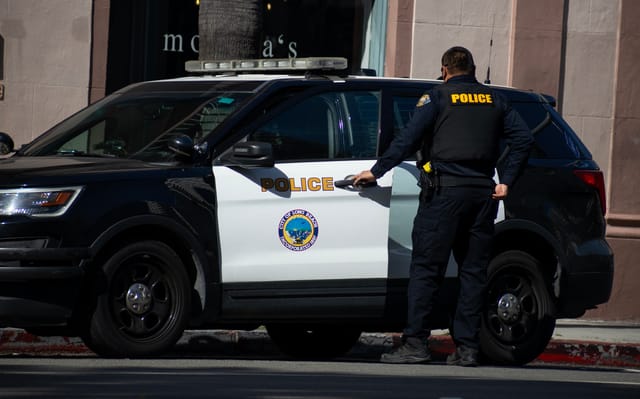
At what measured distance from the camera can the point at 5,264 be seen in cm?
709

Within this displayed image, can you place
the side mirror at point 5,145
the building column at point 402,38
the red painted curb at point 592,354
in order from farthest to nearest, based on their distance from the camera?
the building column at point 402,38 < the red painted curb at point 592,354 < the side mirror at point 5,145

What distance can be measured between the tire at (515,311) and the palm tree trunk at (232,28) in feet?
10.8

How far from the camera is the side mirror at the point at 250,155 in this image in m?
7.71

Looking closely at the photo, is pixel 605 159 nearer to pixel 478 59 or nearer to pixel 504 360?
pixel 478 59

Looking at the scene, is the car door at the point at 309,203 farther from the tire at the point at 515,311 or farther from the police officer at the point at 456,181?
the tire at the point at 515,311

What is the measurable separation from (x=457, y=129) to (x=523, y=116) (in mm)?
1197

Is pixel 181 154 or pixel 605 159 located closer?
pixel 181 154

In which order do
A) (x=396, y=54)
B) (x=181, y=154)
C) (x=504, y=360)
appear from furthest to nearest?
1. (x=396, y=54)
2. (x=504, y=360)
3. (x=181, y=154)

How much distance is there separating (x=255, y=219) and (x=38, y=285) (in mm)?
1292

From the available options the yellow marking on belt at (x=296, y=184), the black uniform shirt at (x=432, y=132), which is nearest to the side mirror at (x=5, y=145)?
the yellow marking on belt at (x=296, y=184)

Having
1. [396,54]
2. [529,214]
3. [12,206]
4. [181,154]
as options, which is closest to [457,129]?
[529,214]

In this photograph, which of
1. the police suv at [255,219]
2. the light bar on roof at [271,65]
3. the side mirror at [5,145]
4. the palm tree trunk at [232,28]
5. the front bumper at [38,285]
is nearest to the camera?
the front bumper at [38,285]

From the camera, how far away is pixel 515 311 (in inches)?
343

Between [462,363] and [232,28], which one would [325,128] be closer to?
[462,363]
